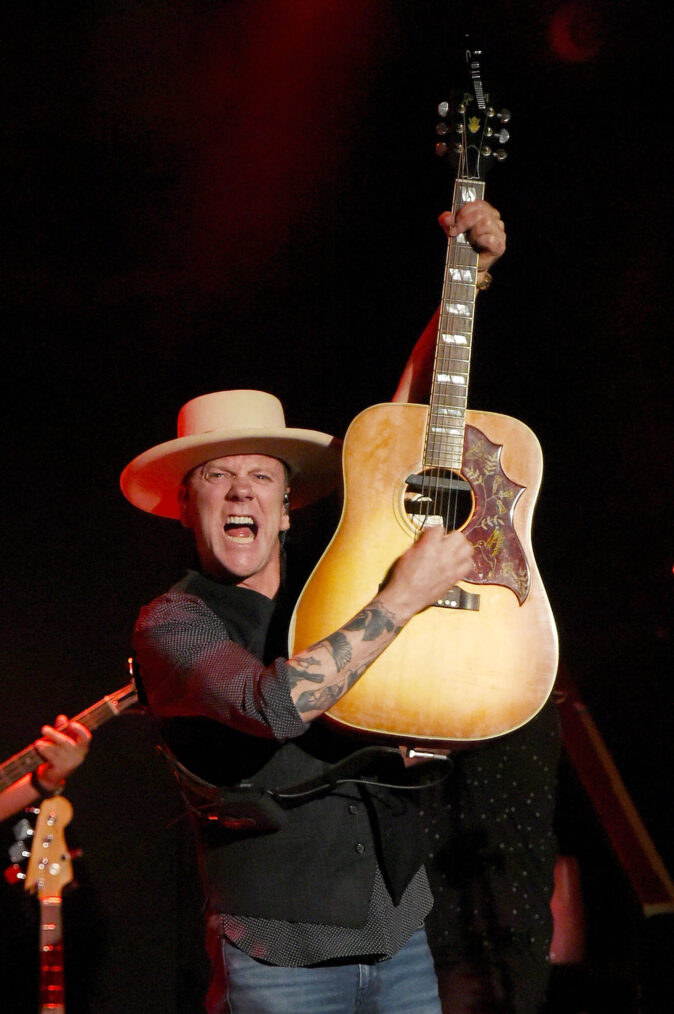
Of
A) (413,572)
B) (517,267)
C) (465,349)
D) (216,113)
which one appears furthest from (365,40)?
(413,572)

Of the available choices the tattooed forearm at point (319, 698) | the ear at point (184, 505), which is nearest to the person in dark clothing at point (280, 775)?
the tattooed forearm at point (319, 698)

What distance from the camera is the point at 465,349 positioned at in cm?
211

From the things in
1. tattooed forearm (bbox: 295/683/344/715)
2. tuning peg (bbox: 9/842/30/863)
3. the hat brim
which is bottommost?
tuning peg (bbox: 9/842/30/863)

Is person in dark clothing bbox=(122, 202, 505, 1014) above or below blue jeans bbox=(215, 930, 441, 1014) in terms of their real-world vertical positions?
above

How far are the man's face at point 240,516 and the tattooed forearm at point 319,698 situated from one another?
52 cm

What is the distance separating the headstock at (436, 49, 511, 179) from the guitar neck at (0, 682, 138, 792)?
2.55 meters

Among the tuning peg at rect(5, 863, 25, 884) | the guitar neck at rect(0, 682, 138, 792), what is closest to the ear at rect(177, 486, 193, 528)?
the guitar neck at rect(0, 682, 138, 792)

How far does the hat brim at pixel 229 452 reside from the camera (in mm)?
2254

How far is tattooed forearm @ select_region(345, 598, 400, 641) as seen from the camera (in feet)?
5.77

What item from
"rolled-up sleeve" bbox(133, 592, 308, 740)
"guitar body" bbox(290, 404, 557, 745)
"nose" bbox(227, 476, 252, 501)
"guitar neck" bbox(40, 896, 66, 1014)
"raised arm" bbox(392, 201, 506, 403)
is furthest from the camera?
"guitar neck" bbox(40, 896, 66, 1014)

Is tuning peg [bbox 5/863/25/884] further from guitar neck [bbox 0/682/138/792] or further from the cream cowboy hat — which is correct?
the cream cowboy hat

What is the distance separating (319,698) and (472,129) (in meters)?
1.46

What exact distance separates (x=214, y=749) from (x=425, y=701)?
514 millimetres

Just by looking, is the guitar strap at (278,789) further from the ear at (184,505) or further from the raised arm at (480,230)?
the raised arm at (480,230)
